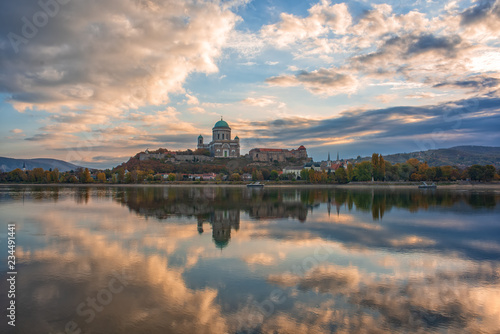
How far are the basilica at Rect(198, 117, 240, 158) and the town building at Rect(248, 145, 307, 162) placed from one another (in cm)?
659

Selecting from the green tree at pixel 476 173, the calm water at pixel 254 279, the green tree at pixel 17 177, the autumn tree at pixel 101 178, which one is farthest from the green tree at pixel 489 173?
the green tree at pixel 17 177

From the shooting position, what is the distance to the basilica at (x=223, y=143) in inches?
4663

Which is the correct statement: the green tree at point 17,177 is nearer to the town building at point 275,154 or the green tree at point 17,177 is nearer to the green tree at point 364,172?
the town building at point 275,154

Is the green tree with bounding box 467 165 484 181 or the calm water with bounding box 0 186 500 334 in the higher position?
the green tree with bounding box 467 165 484 181

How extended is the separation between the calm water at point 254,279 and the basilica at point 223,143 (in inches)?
3907

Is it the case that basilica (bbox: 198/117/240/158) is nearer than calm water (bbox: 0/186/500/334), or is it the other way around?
calm water (bbox: 0/186/500/334)

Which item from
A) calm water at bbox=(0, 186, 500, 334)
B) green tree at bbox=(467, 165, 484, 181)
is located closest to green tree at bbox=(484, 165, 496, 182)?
green tree at bbox=(467, 165, 484, 181)

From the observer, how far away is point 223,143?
119500mm

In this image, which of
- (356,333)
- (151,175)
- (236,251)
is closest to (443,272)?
(356,333)

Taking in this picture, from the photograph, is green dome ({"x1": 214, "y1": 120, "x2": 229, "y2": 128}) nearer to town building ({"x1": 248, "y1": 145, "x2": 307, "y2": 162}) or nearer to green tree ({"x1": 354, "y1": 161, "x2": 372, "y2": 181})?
town building ({"x1": 248, "y1": 145, "x2": 307, "y2": 162})

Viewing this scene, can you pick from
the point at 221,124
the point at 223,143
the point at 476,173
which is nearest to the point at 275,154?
the point at 223,143

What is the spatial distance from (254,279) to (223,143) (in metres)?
110

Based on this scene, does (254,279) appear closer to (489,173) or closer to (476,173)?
(476,173)

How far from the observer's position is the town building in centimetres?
12338
